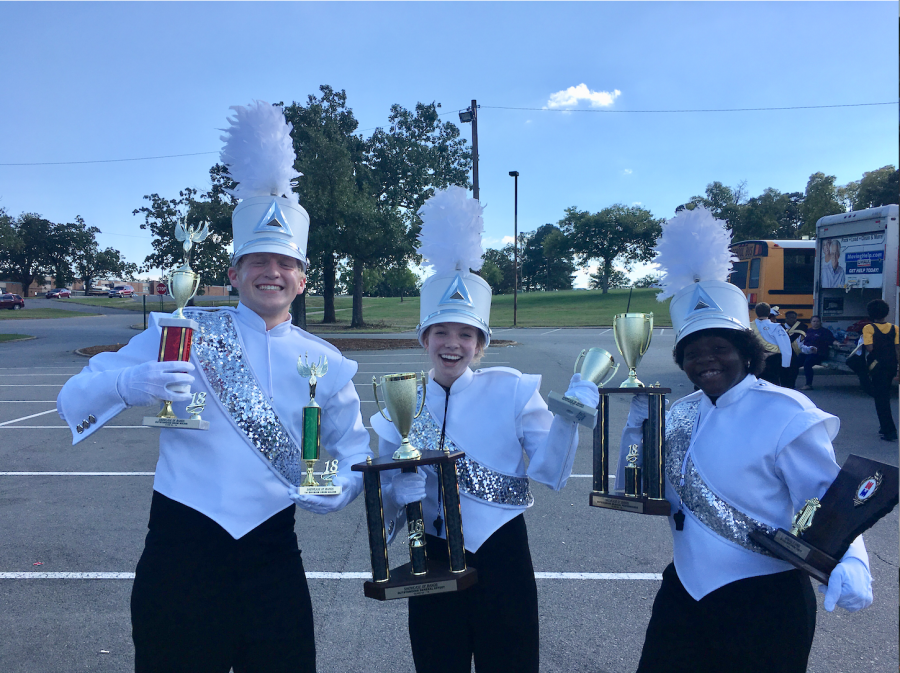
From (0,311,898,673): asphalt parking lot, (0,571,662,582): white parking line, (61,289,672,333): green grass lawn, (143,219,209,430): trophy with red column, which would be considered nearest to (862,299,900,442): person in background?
(0,311,898,673): asphalt parking lot

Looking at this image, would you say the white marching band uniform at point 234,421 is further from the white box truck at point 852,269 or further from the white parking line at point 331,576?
the white box truck at point 852,269

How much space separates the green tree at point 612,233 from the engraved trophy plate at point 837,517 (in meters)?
60.4

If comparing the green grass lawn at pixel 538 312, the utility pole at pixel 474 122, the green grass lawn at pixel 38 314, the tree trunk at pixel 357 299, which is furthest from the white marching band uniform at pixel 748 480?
the green grass lawn at pixel 38 314

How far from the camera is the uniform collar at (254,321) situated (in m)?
2.23

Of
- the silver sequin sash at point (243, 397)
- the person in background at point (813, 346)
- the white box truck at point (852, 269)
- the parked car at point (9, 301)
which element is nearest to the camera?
the silver sequin sash at point (243, 397)

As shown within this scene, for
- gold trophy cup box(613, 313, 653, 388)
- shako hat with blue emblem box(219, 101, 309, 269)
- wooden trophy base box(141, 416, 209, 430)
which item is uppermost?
shako hat with blue emblem box(219, 101, 309, 269)

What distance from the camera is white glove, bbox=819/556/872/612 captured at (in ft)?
5.55

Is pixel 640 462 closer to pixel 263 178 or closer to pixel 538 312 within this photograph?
pixel 263 178

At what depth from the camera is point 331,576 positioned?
397cm

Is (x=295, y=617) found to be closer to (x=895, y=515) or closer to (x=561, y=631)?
(x=561, y=631)

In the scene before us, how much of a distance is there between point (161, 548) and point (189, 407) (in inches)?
18.7

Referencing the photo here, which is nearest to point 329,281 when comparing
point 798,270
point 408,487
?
point 798,270

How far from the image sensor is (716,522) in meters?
1.97

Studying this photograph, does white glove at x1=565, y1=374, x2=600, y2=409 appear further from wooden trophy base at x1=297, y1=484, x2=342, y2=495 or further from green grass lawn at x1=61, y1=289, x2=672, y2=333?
green grass lawn at x1=61, y1=289, x2=672, y2=333
